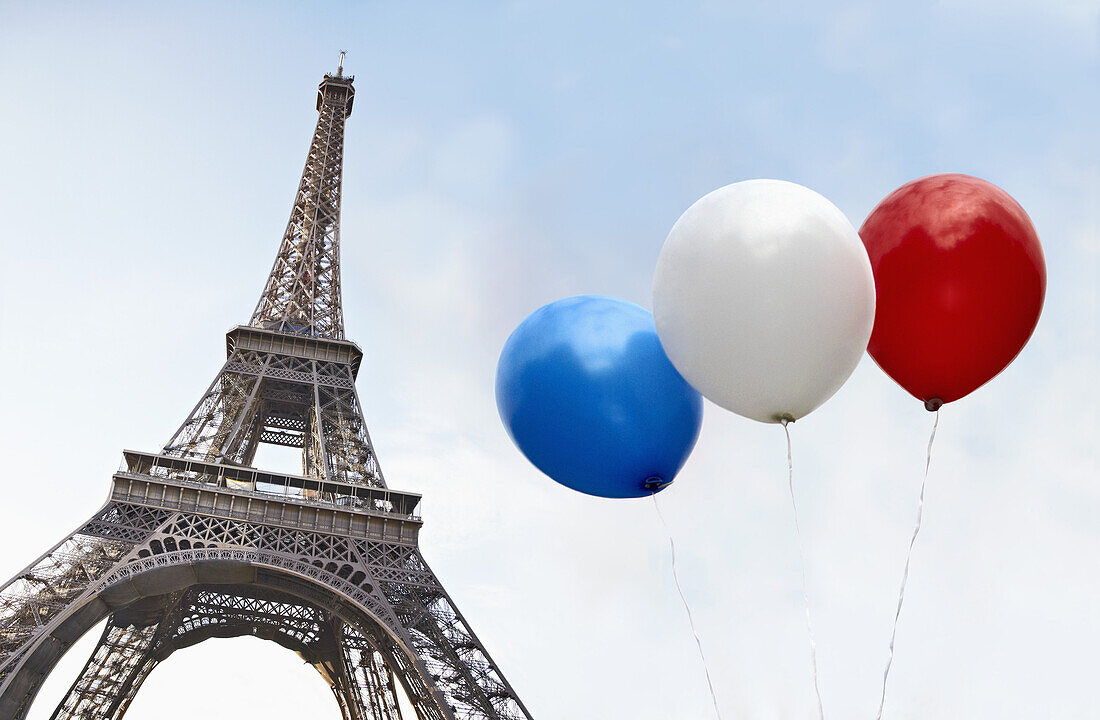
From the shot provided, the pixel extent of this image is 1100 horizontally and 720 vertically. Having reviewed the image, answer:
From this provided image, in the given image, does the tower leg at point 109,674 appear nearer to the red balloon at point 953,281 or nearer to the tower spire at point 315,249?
the tower spire at point 315,249

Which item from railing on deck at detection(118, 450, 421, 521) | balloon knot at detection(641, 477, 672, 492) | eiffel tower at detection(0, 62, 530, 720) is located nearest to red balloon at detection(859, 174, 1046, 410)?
balloon knot at detection(641, 477, 672, 492)

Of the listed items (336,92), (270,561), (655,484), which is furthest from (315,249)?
(655,484)

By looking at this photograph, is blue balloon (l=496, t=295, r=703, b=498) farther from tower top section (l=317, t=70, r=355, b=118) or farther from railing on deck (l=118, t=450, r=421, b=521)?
tower top section (l=317, t=70, r=355, b=118)

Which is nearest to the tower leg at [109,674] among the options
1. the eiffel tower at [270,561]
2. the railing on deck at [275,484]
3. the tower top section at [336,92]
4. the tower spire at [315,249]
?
the eiffel tower at [270,561]

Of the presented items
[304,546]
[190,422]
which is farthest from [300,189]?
[304,546]

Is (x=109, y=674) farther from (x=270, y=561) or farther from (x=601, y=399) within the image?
(x=601, y=399)

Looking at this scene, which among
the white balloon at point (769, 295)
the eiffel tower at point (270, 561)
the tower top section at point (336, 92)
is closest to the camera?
the white balloon at point (769, 295)
